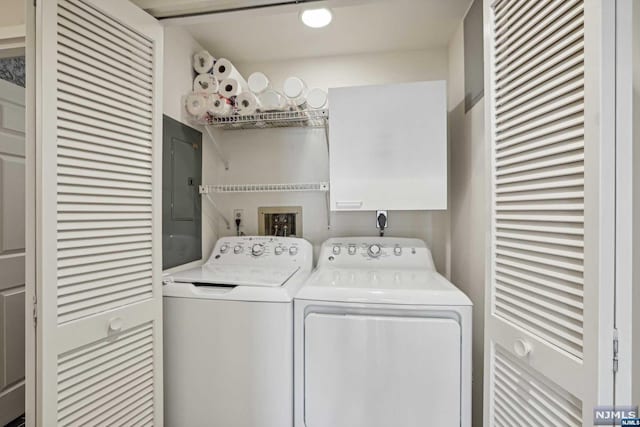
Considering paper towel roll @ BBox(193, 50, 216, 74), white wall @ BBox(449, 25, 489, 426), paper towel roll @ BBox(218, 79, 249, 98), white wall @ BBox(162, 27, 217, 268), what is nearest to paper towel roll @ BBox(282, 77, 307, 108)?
paper towel roll @ BBox(218, 79, 249, 98)

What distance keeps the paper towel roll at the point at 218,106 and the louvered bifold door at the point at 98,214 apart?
1.98ft

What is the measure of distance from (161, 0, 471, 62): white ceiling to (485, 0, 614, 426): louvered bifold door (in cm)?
89

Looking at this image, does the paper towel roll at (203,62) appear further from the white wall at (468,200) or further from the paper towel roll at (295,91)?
the white wall at (468,200)

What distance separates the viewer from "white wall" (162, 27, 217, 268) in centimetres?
180

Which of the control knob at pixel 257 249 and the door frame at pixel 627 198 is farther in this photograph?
the control knob at pixel 257 249

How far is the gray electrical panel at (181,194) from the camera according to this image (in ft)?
5.88

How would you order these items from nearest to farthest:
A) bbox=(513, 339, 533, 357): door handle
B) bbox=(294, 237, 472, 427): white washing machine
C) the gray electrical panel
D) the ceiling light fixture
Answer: bbox=(513, 339, 533, 357): door handle < bbox=(294, 237, 472, 427): white washing machine < the ceiling light fixture < the gray electrical panel

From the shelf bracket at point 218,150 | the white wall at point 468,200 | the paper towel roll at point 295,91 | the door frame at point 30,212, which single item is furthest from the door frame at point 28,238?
the white wall at point 468,200

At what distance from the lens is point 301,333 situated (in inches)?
56.9

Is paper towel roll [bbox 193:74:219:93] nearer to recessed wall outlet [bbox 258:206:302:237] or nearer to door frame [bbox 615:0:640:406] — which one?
recessed wall outlet [bbox 258:206:302:237]

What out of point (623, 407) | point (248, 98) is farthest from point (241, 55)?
point (623, 407)

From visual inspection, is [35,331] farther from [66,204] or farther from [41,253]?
[66,204]

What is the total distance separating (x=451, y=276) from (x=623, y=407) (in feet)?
4.92

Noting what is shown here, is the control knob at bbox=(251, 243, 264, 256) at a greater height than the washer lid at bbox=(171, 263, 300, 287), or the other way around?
the control knob at bbox=(251, 243, 264, 256)
